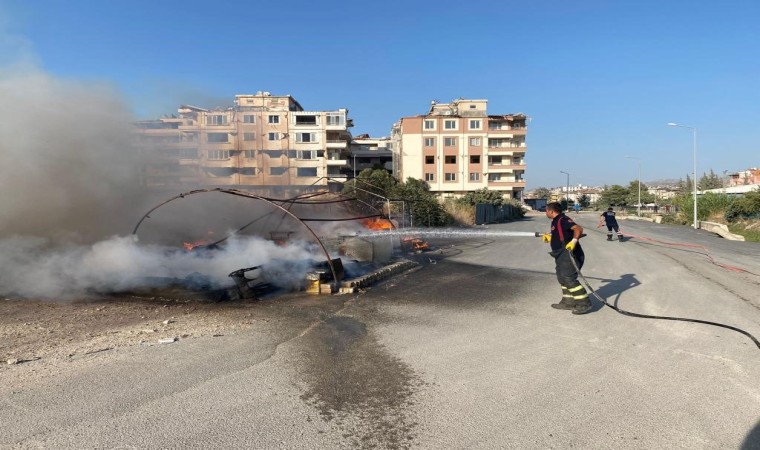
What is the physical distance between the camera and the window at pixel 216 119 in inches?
554

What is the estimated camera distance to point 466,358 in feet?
16.3

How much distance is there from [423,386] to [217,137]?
40.2 ft

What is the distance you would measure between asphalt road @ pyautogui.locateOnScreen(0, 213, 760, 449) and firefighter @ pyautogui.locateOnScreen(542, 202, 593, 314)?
28cm

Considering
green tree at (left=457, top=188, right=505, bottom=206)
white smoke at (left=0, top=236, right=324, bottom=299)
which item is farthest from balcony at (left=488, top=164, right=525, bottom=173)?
white smoke at (left=0, top=236, right=324, bottom=299)

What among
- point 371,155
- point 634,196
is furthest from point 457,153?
point 634,196

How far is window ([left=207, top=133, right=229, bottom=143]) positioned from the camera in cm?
1422

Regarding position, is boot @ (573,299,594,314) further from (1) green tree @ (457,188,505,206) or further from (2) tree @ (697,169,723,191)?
(2) tree @ (697,169,723,191)

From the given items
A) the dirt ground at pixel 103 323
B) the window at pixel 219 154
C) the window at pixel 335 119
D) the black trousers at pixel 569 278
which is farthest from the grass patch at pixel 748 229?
the window at pixel 335 119

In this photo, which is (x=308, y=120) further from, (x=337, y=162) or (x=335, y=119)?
(x=337, y=162)

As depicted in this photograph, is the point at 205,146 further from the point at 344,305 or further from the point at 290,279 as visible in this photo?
the point at 344,305

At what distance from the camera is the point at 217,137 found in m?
14.3

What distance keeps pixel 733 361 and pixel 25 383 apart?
6.86 m

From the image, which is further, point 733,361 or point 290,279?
point 290,279

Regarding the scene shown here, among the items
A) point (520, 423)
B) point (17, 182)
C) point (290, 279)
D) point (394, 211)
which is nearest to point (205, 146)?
point (17, 182)
